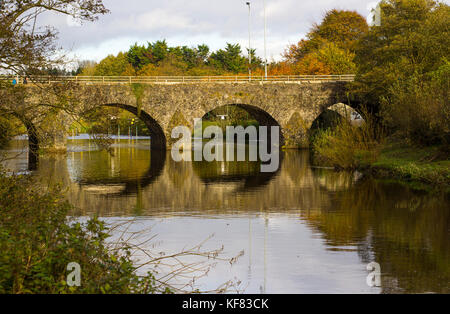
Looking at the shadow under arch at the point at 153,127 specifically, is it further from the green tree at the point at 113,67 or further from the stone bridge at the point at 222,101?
the green tree at the point at 113,67

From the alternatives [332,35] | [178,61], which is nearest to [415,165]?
[332,35]

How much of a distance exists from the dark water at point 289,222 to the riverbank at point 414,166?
47.2 inches

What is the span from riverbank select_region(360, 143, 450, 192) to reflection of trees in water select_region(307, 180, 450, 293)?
151cm

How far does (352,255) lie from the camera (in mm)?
10617

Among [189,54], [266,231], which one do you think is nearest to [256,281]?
[266,231]

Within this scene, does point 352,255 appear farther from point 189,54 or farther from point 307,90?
point 189,54

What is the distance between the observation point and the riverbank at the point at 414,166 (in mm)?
20938

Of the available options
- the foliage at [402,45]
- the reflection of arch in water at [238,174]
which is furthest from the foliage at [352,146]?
the foliage at [402,45]

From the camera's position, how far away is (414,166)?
73.4ft

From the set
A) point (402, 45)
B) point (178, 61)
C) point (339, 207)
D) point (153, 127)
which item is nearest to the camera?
point (339, 207)

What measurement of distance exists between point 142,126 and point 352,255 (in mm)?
68872

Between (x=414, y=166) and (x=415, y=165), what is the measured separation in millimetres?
248

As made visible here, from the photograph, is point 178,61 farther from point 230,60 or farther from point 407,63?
point 407,63

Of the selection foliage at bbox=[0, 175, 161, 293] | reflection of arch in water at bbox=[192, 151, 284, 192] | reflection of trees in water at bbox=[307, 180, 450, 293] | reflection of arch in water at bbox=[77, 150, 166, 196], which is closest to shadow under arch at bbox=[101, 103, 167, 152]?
reflection of arch in water at bbox=[192, 151, 284, 192]
